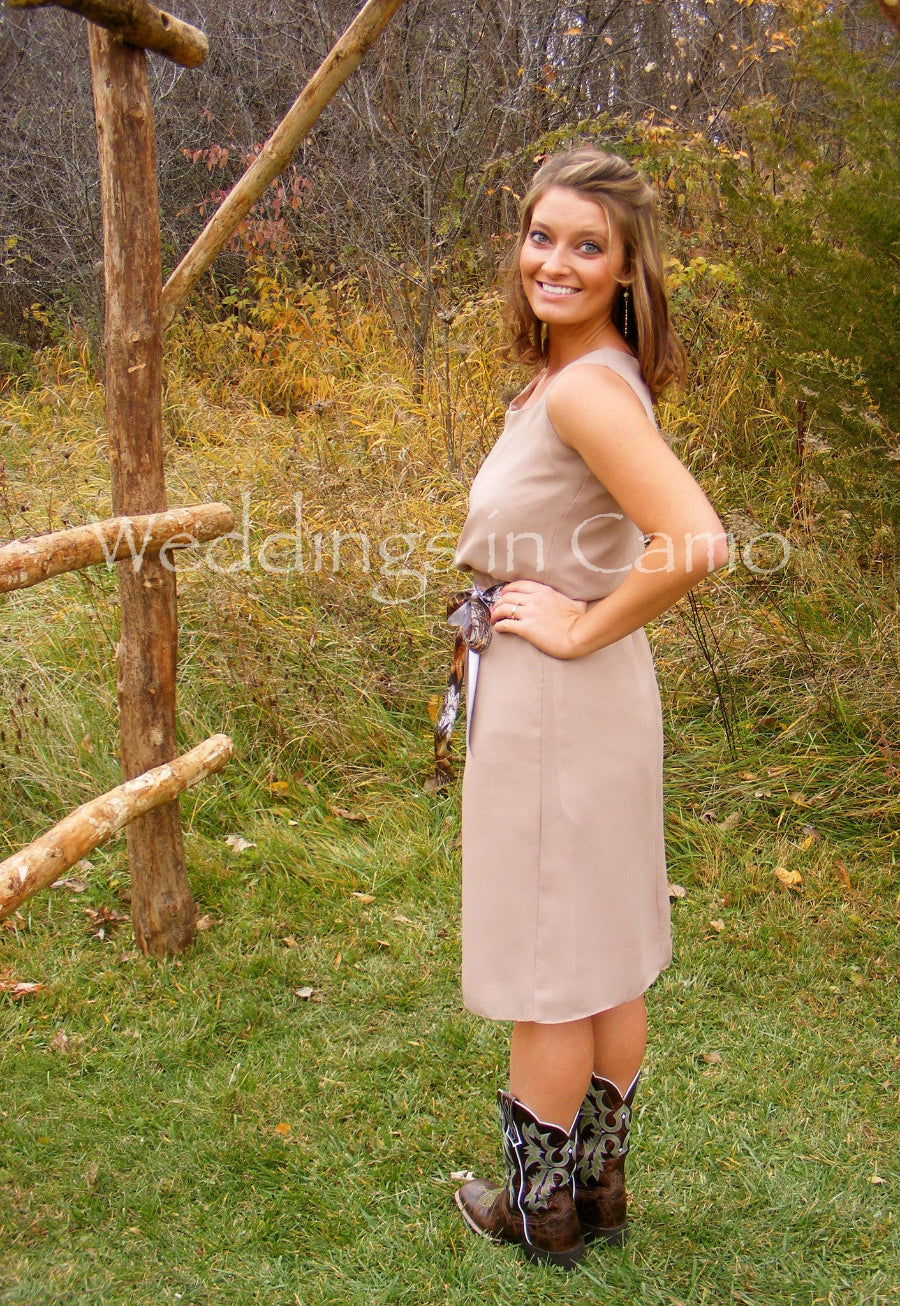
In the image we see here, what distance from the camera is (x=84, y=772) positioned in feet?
13.6

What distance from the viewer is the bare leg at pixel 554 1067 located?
2027 millimetres

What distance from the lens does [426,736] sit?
441 cm

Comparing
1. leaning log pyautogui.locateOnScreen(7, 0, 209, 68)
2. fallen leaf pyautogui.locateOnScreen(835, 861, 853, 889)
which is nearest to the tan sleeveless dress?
leaning log pyautogui.locateOnScreen(7, 0, 209, 68)

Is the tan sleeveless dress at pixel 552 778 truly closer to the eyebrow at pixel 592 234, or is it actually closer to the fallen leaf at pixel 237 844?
the eyebrow at pixel 592 234

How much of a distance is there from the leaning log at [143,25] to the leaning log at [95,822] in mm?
1848

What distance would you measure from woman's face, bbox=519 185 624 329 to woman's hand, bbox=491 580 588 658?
461 mm

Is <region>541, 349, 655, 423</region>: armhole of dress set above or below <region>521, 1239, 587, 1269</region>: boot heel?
above

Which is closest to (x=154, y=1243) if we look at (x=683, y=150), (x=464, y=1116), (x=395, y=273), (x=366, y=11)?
(x=464, y=1116)

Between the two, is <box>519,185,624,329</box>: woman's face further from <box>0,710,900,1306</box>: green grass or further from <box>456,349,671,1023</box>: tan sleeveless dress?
<box>0,710,900,1306</box>: green grass

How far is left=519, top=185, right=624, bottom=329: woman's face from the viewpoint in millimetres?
1878

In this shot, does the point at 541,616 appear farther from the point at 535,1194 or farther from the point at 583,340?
the point at 535,1194

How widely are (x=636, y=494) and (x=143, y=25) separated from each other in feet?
6.33

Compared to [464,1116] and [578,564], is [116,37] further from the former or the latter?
[464,1116]

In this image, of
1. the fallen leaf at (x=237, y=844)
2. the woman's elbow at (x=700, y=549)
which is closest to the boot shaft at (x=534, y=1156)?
the woman's elbow at (x=700, y=549)
